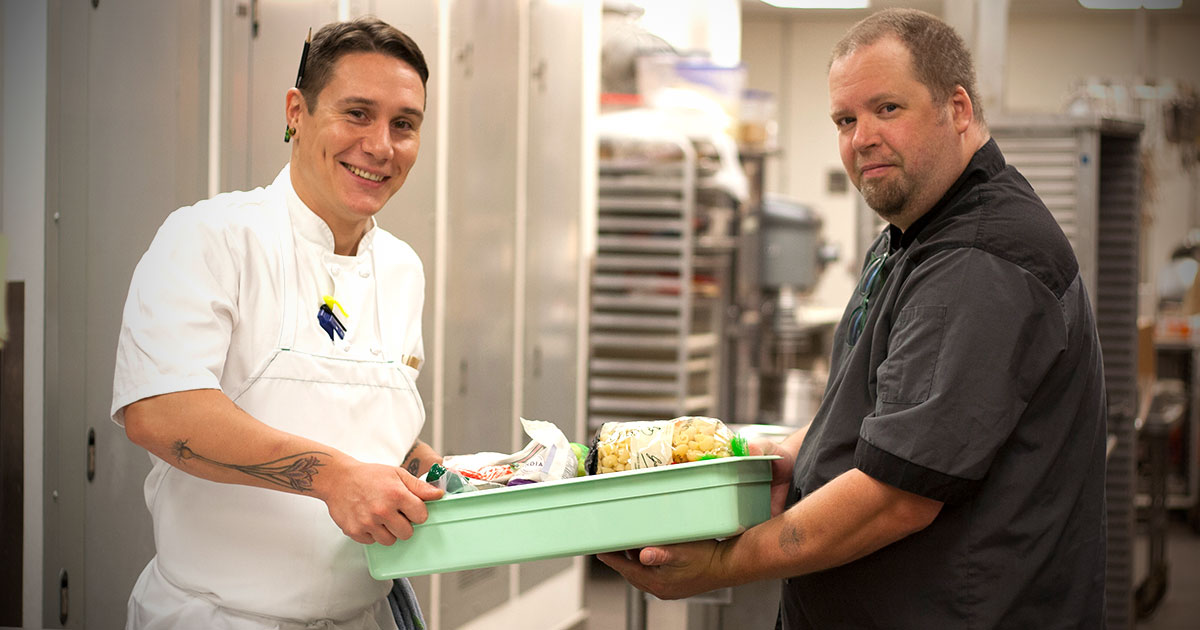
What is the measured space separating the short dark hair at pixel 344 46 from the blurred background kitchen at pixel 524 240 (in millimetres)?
74

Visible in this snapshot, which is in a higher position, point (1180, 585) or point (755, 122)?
point (755, 122)

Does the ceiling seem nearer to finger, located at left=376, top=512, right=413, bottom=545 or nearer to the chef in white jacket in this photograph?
the chef in white jacket

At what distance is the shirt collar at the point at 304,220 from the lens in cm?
150

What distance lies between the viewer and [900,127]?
5.03 ft

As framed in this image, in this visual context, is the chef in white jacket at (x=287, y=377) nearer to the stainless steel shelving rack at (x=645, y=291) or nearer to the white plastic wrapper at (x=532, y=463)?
the white plastic wrapper at (x=532, y=463)

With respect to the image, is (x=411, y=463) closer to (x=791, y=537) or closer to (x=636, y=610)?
(x=791, y=537)

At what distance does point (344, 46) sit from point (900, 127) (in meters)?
0.80

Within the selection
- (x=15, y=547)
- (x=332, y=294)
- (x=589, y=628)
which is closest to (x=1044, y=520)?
(x=332, y=294)

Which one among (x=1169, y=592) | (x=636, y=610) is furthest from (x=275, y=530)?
(x=1169, y=592)

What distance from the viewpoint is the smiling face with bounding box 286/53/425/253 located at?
1.48 meters

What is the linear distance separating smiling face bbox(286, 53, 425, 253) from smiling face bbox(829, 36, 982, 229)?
0.64 m

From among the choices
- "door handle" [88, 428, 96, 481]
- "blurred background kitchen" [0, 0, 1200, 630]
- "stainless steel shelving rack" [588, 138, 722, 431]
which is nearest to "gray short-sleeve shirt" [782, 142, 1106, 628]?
"blurred background kitchen" [0, 0, 1200, 630]

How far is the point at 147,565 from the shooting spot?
60.2 inches

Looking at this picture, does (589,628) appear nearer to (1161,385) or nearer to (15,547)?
(15,547)
